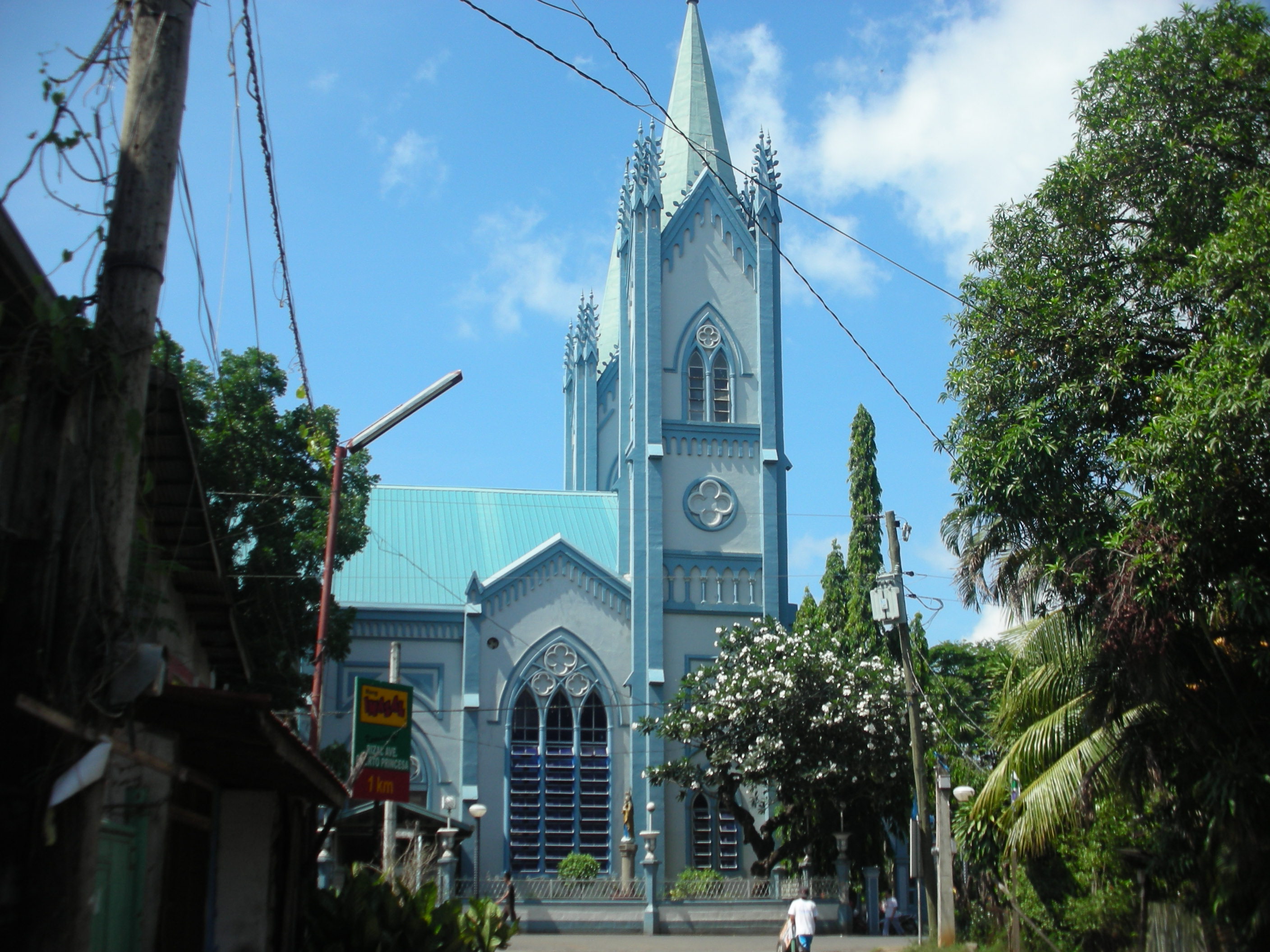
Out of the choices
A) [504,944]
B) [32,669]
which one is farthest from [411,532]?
[32,669]

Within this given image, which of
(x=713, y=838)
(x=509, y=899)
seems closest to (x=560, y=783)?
(x=713, y=838)

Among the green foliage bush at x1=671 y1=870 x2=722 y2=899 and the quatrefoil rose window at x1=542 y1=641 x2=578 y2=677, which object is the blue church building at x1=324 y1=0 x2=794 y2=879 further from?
the green foliage bush at x1=671 y1=870 x2=722 y2=899

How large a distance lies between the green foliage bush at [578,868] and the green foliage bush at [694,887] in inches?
90.3

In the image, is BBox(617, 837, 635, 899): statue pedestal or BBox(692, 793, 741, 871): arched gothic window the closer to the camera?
BBox(617, 837, 635, 899): statue pedestal

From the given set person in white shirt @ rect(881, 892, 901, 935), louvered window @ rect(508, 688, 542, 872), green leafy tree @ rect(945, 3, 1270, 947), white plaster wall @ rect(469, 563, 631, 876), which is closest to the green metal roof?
white plaster wall @ rect(469, 563, 631, 876)

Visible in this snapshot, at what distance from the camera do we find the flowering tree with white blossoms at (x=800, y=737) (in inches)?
1136

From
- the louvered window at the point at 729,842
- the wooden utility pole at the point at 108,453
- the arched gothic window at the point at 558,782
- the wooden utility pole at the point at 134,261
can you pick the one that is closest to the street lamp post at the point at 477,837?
the arched gothic window at the point at 558,782

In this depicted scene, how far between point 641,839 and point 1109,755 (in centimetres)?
1950

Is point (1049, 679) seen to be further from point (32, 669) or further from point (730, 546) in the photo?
point (730, 546)

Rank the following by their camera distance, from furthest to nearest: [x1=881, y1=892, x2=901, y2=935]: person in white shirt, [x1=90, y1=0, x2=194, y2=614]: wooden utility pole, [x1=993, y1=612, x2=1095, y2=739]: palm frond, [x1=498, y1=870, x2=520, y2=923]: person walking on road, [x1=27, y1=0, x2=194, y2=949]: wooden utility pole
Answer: [x1=881, y1=892, x2=901, y2=935]: person in white shirt → [x1=498, y1=870, x2=520, y2=923]: person walking on road → [x1=993, y1=612, x2=1095, y2=739]: palm frond → [x1=90, y1=0, x2=194, y2=614]: wooden utility pole → [x1=27, y1=0, x2=194, y2=949]: wooden utility pole

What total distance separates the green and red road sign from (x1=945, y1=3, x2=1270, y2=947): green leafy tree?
6.82 metres

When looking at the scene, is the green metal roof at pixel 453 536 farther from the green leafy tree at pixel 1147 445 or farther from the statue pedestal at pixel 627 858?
the green leafy tree at pixel 1147 445

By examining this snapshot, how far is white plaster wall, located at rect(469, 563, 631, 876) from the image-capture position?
3322 cm

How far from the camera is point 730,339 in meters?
37.8
